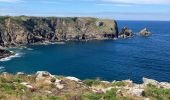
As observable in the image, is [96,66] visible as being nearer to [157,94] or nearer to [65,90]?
[65,90]

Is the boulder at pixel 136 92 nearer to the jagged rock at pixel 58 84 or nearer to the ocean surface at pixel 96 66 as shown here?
the jagged rock at pixel 58 84

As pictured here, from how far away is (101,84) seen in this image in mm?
32531

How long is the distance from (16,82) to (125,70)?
12481cm

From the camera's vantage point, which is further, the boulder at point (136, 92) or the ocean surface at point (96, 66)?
the ocean surface at point (96, 66)

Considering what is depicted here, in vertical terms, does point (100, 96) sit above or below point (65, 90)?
above

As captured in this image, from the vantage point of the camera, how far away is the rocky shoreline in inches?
1013

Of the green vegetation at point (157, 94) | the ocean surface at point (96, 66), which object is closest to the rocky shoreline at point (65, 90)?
the green vegetation at point (157, 94)

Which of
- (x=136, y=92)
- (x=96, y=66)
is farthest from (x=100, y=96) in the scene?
(x=96, y=66)

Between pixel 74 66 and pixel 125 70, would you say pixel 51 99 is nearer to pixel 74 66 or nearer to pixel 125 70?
pixel 125 70

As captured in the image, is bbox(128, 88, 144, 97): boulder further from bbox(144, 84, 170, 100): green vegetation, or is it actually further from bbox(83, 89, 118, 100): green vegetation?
bbox(83, 89, 118, 100): green vegetation

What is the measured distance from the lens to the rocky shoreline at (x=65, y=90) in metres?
25.7

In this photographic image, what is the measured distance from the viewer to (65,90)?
1132 inches

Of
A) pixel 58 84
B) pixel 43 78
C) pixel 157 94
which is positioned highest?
pixel 43 78

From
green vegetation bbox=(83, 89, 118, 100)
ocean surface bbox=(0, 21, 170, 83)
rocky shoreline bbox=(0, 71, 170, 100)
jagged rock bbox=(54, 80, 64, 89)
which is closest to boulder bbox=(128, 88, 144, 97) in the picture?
rocky shoreline bbox=(0, 71, 170, 100)
